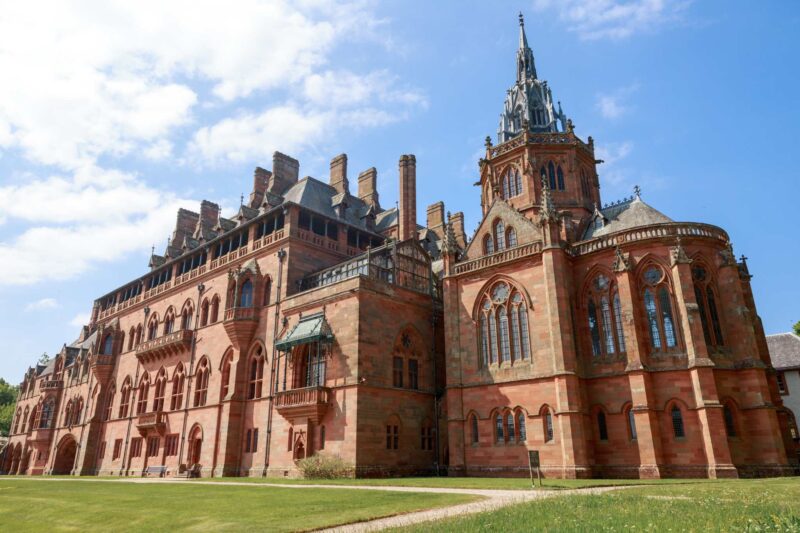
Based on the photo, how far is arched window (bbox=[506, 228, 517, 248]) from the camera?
3594 cm

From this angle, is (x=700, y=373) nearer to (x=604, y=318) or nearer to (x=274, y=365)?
(x=604, y=318)

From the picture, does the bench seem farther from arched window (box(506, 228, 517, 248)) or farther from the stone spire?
the stone spire

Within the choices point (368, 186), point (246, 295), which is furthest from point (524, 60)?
point (246, 295)

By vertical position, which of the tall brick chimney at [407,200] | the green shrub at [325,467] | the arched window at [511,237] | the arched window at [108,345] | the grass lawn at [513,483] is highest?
the tall brick chimney at [407,200]

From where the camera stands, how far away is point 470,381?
3412 cm

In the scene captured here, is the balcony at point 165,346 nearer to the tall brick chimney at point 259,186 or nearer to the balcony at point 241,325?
the balcony at point 241,325

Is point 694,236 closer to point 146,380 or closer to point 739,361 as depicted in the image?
point 739,361

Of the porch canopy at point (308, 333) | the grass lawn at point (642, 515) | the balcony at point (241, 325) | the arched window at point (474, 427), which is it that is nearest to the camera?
the grass lawn at point (642, 515)

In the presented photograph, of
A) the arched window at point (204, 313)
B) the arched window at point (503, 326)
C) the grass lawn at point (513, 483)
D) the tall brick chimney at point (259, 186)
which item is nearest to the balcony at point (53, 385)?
the arched window at point (204, 313)

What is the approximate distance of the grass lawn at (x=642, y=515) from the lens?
370 inches

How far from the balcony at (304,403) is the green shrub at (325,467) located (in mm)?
2681

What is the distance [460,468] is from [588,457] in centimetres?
776

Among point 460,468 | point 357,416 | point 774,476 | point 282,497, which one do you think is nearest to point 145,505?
point 282,497

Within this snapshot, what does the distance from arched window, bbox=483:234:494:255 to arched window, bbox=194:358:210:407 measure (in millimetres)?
24527
